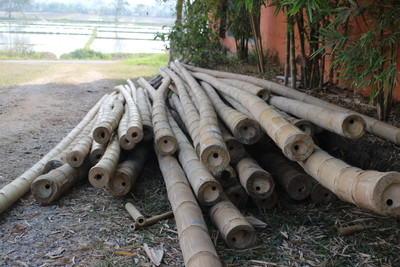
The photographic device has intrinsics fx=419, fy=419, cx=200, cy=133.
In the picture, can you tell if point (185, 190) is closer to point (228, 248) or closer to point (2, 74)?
point (228, 248)

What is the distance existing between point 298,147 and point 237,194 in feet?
2.49

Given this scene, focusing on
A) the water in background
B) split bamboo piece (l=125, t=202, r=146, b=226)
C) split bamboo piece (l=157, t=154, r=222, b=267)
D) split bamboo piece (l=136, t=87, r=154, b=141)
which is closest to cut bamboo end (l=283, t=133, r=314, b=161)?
split bamboo piece (l=157, t=154, r=222, b=267)

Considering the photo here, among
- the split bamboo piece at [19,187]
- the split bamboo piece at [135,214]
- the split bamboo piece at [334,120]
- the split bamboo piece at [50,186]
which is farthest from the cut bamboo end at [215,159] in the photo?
the split bamboo piece at [19,187]

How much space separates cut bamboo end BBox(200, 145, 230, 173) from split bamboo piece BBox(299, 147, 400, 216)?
72 centimetres

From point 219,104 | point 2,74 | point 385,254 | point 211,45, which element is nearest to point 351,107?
point 219,104

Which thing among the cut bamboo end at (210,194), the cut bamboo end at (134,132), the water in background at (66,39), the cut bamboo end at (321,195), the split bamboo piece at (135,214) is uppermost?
the water in background at (66,39)

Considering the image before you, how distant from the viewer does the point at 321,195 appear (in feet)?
11.6

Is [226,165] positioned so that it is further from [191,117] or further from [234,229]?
[191,117]

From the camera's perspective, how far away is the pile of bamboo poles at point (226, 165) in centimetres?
262

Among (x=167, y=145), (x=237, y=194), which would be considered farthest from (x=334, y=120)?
A: (x=167, y=145)

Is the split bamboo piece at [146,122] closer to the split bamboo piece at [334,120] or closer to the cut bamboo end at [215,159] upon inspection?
the cut bamboo end at [215,159]

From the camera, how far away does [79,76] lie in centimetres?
1190

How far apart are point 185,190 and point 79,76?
9471 mm

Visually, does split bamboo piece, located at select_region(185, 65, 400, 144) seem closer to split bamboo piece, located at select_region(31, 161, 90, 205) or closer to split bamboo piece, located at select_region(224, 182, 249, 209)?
split bamboo piece, located at select_region(224, 182, 249, 209)
